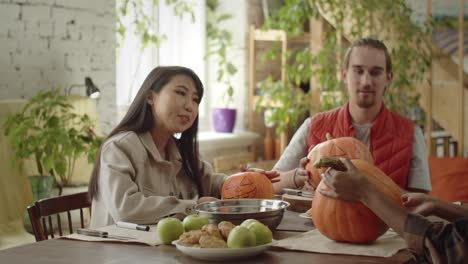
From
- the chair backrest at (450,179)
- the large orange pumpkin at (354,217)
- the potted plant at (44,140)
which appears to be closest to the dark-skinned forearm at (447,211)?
the large orange pumpkin at (354,217)

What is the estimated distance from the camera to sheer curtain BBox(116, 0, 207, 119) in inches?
202

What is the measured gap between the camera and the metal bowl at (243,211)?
1.99 m

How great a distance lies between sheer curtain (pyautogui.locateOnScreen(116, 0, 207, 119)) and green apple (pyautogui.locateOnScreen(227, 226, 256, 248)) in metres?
3.49

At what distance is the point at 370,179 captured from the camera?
6.27 feet

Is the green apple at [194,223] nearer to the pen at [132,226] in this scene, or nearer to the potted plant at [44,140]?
the pen at [132,226]

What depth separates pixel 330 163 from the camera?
1812 mm

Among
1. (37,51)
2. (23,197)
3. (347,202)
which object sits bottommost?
(23,197)

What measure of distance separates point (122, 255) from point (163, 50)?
3.80 meters

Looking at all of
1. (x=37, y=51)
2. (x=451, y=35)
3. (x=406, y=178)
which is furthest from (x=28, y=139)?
(x=451, y=35)

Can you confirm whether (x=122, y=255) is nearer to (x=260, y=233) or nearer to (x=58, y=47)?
(x=260, y=233)

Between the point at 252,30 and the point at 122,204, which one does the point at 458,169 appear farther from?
the point at 122,204

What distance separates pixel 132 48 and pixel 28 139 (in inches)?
69.8

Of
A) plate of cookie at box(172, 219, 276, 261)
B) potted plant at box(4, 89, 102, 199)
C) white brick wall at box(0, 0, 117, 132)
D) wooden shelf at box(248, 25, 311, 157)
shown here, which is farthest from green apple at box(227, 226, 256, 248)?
wooden shelf at box(248, 25, 311, 157)

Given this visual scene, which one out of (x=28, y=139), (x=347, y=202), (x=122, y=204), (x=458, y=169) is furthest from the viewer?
(x=458, y=169)
